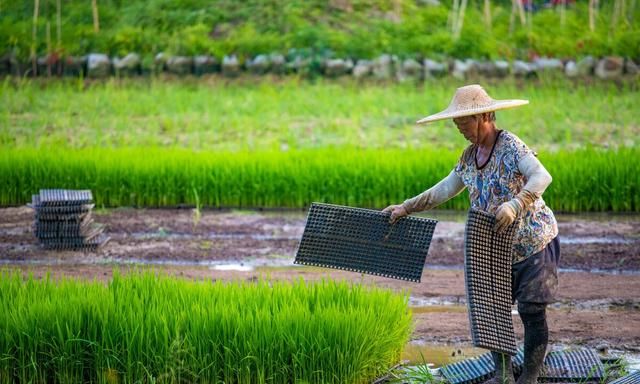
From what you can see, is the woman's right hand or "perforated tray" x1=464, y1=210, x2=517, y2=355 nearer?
"perforated tray" x1=464, y1=210, x2=517, y2=355

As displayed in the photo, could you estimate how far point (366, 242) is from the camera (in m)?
5.06

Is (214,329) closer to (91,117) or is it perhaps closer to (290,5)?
(91,117)

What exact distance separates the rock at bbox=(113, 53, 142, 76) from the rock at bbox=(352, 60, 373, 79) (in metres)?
3.35

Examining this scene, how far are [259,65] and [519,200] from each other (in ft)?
43.9

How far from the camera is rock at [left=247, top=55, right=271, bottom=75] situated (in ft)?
57.7

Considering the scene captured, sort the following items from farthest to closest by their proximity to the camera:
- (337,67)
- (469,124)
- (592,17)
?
(592,17)
(337,67)
(469,124)

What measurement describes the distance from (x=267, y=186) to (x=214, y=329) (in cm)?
599

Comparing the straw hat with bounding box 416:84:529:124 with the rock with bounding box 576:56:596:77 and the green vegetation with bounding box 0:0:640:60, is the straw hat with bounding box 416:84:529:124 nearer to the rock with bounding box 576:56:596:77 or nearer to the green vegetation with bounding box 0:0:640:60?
the rock with bounding box 576:56:596:77

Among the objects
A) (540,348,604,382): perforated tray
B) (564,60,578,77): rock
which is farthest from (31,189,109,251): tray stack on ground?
(564,60,578,77): rock

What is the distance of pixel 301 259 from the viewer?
5.15 metres

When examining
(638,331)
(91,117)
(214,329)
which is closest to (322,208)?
(214,329)

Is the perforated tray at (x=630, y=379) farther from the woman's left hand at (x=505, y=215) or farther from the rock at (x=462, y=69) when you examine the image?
the rock at (x=462, y=69)

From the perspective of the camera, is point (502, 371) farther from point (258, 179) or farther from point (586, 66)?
point (586, 66)

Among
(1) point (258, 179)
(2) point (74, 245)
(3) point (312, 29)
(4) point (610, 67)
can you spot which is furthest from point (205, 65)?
(2) point (74, 245)
